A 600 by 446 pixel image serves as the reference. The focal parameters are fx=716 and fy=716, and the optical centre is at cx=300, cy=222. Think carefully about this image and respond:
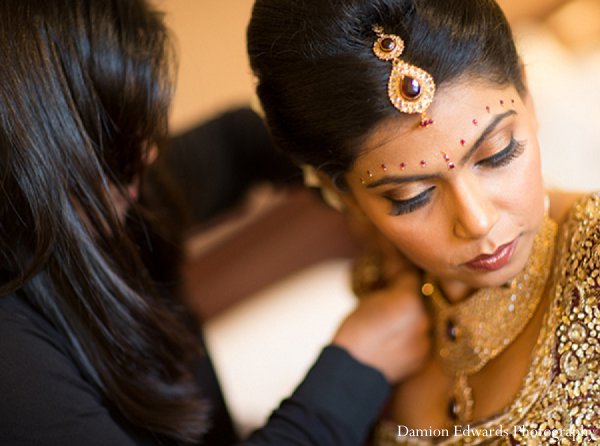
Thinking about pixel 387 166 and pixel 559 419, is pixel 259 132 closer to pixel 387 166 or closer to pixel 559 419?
pixel 387 166

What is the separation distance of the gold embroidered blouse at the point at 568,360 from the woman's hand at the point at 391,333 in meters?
0.21

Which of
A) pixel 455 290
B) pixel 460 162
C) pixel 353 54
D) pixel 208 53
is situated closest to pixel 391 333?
pixel 455 290

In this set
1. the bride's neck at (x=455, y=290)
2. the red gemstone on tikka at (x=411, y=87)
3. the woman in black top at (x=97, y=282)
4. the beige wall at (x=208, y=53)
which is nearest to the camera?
the red gemstone on tikka at (x=411, y=87)

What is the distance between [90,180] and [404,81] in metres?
0.45

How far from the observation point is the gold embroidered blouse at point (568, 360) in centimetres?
85

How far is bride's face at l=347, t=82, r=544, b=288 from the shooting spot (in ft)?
2.75

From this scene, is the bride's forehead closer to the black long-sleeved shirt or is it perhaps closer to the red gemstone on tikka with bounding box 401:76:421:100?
the red gemstone on tikka with bounding box 401:76:421:100

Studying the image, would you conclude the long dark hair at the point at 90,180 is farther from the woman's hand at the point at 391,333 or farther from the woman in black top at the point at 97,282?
the woman's hand at the point at 391,333

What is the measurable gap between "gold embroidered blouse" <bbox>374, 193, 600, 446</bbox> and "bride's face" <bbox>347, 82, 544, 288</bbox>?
58mm

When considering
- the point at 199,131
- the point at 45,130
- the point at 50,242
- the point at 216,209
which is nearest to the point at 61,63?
the point at 45,130

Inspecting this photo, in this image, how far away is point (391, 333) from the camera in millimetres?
1113

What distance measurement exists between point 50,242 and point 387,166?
1.49ft

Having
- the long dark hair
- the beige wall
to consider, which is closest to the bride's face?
the long dark hair

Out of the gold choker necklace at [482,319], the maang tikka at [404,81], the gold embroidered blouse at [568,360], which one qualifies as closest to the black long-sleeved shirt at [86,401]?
the gold choker necklace at [482,319]
